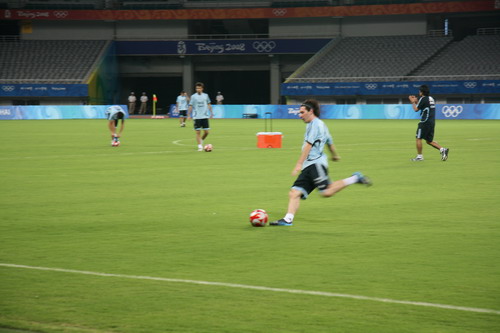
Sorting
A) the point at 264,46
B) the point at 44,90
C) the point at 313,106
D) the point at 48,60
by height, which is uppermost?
the point at 264,46

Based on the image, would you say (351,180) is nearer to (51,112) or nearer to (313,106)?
(313,106)

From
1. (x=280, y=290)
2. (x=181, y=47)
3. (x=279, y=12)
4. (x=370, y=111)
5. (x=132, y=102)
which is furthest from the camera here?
(x=181, y=47)

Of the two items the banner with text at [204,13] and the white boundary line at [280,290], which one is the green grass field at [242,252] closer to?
the white boundary line at [280,290]

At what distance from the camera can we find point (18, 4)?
79375mm

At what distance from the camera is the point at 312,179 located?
464 inches

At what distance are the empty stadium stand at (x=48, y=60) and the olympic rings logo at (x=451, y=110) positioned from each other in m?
32.7

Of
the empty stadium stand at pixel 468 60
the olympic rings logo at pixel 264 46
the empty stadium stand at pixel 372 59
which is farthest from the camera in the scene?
the olympic rings logo at pixel 264 46

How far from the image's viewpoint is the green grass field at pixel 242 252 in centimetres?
717

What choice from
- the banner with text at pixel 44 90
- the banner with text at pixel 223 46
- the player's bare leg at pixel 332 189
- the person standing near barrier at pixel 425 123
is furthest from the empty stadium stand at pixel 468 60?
the player's bare leg at pixel 332 189

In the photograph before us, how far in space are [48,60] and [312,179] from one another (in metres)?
70.3

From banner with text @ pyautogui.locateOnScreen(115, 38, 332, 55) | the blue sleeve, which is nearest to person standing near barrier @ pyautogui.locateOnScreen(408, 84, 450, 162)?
the blue sleeve

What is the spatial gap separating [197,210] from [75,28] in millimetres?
70840

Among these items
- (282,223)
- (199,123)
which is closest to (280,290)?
(282,223)

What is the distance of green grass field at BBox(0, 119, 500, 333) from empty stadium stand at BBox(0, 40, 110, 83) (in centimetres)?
5706
